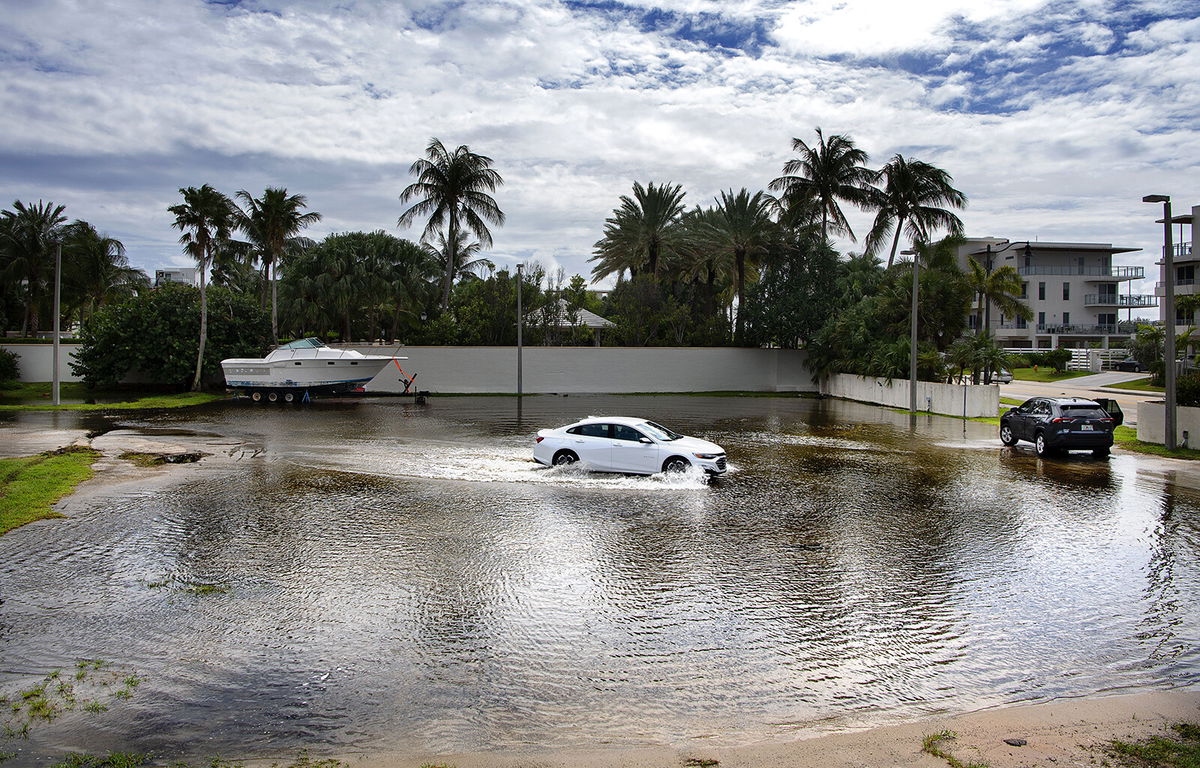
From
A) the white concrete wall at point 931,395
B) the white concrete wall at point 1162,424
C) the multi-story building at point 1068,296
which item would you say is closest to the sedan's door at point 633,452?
the white concrete wall at point 1162,424

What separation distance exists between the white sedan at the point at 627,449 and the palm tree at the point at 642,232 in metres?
35.2

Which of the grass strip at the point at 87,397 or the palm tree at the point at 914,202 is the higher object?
the palm tree at the point at 914,202

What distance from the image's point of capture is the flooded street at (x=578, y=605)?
Result: 6379mm

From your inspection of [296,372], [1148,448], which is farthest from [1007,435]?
[296,372]

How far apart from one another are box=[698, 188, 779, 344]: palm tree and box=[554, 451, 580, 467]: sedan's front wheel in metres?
34.3

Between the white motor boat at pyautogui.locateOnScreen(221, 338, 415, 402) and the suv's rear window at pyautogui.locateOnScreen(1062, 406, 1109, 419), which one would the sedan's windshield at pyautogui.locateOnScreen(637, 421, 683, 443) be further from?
the white motor boat at pyautogui.locateOnScreen(221, 338, 415, 402)

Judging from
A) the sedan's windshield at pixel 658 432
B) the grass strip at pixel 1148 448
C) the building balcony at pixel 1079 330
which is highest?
the building balcony at pixel 1079 330

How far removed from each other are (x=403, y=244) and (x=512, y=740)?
2129 inches

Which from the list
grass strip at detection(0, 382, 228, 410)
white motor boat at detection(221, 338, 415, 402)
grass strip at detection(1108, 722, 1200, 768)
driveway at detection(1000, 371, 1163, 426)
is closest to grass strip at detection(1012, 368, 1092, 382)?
driveway at detection(1000, 371, 1163, 426)

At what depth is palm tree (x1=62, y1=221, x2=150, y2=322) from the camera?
187 ft

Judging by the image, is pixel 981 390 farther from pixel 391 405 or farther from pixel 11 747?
pixel 11 747

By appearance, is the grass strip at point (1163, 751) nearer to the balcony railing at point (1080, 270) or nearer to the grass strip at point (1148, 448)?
the grass strip at point (1148, 448)

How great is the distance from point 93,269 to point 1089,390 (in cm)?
7003

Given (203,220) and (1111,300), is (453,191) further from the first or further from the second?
(1111,300)
